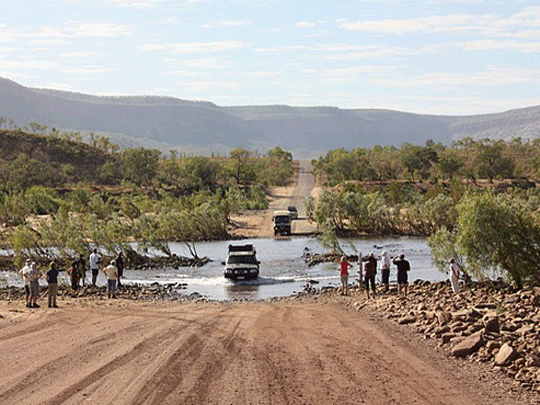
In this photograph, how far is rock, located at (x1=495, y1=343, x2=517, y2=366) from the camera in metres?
17.8

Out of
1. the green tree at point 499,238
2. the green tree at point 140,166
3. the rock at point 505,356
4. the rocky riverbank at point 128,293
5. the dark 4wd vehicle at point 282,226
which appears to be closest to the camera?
the rock at point 505,356

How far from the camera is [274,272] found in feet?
151

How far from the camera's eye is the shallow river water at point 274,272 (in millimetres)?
39200

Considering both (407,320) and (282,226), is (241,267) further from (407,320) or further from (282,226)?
(282,226)

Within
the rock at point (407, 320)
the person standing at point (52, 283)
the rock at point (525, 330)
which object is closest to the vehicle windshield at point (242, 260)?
the person standing at point (52, 283)

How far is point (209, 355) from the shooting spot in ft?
64.1

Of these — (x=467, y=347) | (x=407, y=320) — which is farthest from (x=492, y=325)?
(x=407, y=320)

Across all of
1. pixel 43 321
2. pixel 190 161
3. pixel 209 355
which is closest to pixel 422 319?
pixel 209 355

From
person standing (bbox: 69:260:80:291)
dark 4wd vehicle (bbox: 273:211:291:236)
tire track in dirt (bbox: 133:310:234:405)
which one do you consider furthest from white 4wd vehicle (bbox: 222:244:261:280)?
dark 4wd vehicle (bbox: 273:211:291:236)

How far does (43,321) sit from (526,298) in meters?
15.7

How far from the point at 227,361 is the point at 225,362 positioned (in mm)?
117

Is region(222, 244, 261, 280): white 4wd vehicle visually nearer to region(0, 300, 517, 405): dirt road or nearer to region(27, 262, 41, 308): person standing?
region(27, 262, 41, 308): person standing

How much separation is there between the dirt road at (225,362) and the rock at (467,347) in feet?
1.29

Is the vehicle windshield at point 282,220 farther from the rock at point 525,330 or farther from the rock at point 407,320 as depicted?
the rock at point 525,330
